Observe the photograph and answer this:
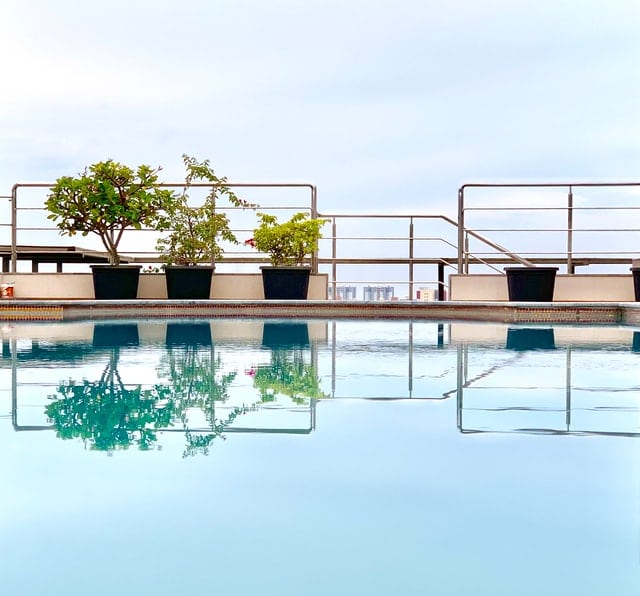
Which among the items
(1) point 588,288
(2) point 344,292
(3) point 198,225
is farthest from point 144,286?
(1) point 588,288

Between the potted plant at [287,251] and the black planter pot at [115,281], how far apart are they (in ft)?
4.36

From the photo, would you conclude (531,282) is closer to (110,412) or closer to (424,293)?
(424,293)

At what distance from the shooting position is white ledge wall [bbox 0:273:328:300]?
827 cm

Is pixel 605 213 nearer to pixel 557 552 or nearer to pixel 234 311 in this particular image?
pixel 234 311

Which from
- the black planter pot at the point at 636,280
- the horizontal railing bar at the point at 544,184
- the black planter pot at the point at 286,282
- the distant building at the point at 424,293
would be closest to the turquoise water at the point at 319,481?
the black planter pot at the point at 286,282

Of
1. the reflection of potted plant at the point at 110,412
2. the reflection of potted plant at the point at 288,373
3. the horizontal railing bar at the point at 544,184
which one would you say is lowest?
the reflection of potted plant at the point at 288,373

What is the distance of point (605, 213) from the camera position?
8219 mm

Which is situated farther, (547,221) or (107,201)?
(547,221)

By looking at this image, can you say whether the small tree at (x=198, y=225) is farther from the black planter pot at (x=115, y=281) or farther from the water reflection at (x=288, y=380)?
the water reflection at (x=288, y=380)

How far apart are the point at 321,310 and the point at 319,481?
613 cm

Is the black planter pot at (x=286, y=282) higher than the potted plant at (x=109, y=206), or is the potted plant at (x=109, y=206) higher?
the potted plant at (x=109, y=206)

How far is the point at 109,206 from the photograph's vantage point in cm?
780

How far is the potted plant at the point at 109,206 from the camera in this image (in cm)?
781

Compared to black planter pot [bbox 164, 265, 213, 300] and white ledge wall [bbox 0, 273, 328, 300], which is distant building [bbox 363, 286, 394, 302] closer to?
white ledge wall [bbox 0, 273, 328, 300]
